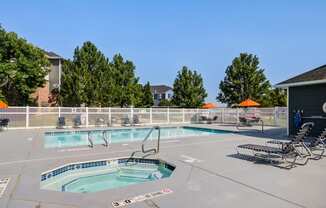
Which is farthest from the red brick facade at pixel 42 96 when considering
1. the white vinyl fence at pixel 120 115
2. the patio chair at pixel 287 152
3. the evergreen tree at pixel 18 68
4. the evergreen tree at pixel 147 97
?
the patio chair at pixel 287 152

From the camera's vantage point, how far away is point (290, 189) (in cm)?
479

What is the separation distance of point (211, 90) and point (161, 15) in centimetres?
1750

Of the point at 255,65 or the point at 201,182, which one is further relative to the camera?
the point at 255,65

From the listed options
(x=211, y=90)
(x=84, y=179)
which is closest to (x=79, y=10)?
(x=84, y=179)

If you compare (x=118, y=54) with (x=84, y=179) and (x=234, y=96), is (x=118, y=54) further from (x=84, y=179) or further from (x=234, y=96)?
(x=84, y=179)

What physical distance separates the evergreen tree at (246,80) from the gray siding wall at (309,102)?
19556 millimetres

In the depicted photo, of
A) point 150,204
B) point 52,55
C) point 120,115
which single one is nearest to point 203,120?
point 120,115

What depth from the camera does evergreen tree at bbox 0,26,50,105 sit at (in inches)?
830

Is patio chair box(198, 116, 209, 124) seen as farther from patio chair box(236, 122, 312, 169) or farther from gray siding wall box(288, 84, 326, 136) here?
patio chair box(236, 122, 312, 169)

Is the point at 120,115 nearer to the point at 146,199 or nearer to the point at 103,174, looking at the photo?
the point at 103,174

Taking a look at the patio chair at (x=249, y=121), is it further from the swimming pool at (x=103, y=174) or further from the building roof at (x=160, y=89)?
the building roof at (x=160, y=89)

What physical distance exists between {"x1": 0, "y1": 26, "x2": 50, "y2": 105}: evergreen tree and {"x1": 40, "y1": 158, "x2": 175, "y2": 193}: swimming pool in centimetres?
1694

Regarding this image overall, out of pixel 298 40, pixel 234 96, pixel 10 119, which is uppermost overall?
pixel 298 40

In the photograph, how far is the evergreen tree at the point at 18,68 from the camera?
2108 cm
